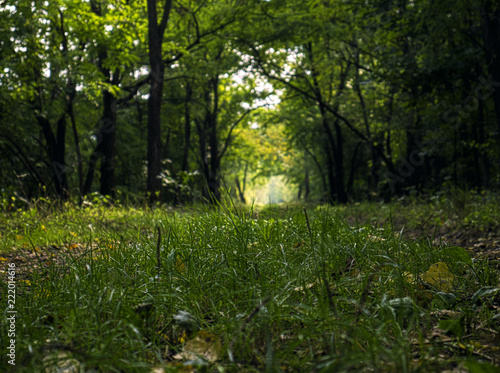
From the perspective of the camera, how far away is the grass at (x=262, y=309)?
1401 millimetres

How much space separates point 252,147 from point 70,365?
3051cm

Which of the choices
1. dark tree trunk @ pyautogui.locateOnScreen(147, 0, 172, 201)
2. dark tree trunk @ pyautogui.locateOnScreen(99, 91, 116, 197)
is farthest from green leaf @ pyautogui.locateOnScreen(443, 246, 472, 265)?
dark tree trunk @ pyautogui.locateOnScreen(99, 91, 116, 197)

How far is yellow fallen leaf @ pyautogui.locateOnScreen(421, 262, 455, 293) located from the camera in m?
2.17

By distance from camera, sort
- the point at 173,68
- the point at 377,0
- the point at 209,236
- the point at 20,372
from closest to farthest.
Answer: the point at 20,372
the point at 209,236
the point at 377,0
the point at 173,68

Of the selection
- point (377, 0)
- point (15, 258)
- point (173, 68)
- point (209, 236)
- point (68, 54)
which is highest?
point (173, 68)

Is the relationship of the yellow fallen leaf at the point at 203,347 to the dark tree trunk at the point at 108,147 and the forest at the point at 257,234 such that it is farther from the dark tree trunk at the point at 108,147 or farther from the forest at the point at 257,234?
the dark tree trunk at the point at 108,147

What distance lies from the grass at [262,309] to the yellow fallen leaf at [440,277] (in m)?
0.01

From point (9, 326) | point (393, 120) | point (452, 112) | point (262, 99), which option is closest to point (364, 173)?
point (262, 99)

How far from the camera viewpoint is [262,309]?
169cm

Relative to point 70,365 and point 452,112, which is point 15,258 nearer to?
point 70,365

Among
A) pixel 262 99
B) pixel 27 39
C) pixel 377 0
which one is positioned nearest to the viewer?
pixel 377 0

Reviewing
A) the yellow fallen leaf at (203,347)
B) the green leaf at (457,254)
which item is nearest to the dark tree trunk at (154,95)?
the green leaf at (457,254)

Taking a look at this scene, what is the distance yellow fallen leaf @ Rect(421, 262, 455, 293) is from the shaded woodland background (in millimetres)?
2030

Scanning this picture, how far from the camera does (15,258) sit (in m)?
3.64
